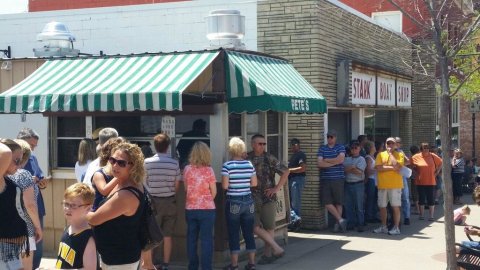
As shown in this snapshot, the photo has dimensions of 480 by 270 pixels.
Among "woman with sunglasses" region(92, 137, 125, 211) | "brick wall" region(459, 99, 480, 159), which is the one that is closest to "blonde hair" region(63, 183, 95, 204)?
"woman with sunglasses" region(92, 137, 125, 211)

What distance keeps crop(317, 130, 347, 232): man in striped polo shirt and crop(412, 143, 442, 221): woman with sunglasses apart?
254 cm

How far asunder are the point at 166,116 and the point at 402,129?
1039cm

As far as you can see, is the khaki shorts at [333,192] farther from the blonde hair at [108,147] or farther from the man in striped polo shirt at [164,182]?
the blonde hair at [108,147]

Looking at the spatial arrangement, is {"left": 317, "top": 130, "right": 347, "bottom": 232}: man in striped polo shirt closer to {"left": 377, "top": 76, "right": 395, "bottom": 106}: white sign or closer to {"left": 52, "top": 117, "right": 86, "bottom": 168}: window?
{"left": 377, "top": 76, "right": 395, "bottom": 106}: white sign

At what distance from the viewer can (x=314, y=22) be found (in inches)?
495

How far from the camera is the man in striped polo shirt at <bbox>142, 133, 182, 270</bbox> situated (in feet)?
28.7

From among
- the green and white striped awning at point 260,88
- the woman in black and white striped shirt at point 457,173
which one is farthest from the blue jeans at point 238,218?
the woman in black and white striped shirt at point 457,173

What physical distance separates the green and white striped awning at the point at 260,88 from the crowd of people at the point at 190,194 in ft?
1.89

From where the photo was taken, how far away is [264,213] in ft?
31.4

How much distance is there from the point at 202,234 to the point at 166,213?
0.66 m

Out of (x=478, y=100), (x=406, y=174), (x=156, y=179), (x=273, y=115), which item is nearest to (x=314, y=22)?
(x=273, y=115)

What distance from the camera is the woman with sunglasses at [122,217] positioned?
4914 millimetres

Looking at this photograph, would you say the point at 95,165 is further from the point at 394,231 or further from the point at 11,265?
the point at 394,231

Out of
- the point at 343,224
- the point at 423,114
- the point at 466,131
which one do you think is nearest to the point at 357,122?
the point at 343,224
